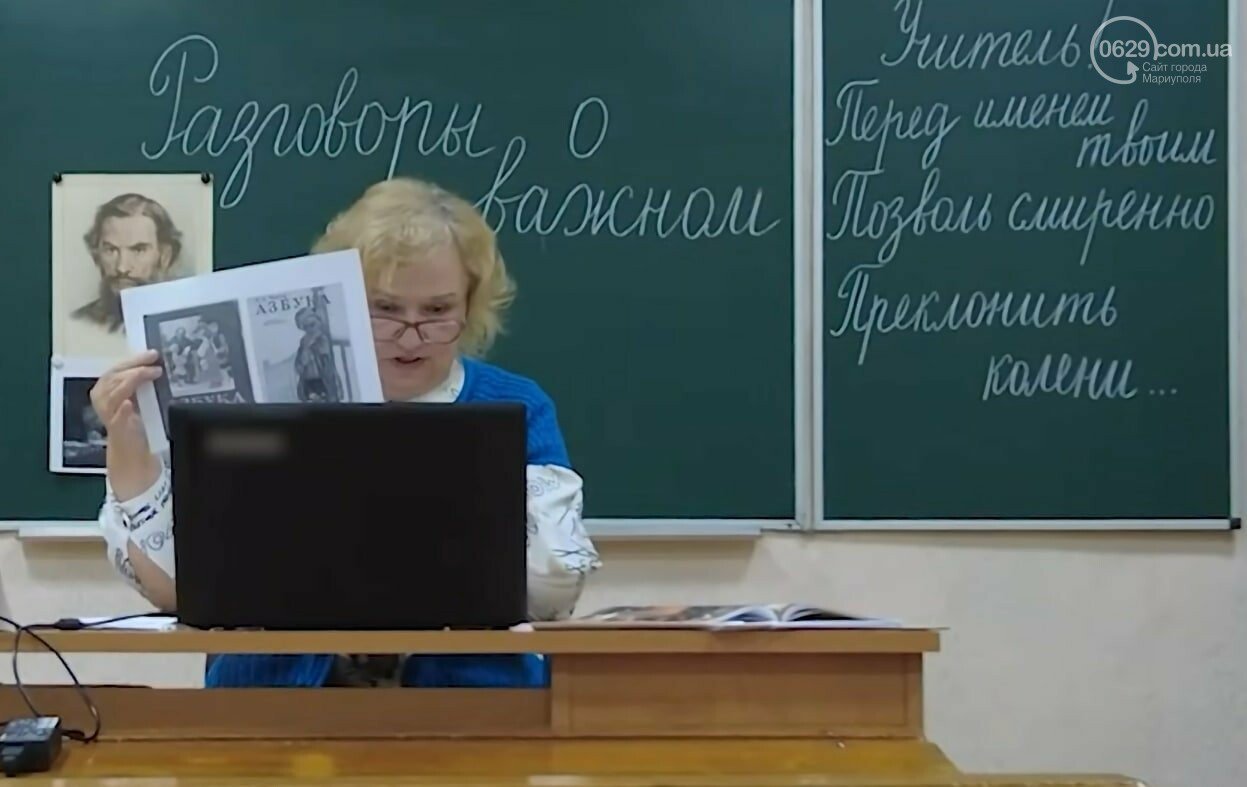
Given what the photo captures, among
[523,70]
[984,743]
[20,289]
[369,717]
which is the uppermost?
[523,70]

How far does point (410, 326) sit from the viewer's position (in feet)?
5.90

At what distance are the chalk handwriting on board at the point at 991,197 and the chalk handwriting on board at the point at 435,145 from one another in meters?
0.21

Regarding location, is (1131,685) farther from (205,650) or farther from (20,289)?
(20,289)

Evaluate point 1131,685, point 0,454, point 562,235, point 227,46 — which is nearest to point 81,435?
point 0,454

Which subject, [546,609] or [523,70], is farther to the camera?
[523,70]

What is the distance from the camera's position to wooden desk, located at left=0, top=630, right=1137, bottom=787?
1.17 m

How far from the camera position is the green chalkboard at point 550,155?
237cm

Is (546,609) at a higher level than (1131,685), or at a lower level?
higher

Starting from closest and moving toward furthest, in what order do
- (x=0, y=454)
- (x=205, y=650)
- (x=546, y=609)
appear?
(x=205, y=650) → (x=546, y=609) → (x=0, y=454)

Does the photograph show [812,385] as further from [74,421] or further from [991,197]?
[74,421]

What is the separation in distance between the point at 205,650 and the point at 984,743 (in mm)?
1680

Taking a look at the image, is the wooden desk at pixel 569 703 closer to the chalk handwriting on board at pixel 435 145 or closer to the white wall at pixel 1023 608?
the white wall at pixel 1023 608

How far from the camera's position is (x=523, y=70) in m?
2.40

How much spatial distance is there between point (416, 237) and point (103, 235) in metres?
0.85
